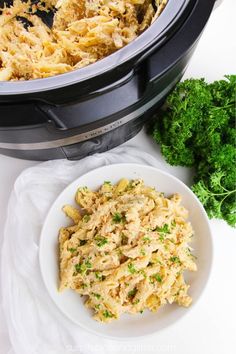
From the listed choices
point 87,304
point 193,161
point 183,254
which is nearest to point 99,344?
point 87,304

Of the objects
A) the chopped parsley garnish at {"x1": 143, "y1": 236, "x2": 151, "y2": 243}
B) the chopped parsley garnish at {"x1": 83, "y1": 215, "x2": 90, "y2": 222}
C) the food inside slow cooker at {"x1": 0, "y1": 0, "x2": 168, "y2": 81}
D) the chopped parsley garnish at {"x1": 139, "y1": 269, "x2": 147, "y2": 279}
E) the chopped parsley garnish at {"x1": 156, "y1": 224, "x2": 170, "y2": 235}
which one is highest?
A: the food inside slow cooker at {"x1": 0, "y1": 0, "x2": 168, "y2": 81}

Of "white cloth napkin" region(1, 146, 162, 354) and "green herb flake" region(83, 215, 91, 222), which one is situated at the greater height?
"green herb flake" region(83, 215, 91, 222)

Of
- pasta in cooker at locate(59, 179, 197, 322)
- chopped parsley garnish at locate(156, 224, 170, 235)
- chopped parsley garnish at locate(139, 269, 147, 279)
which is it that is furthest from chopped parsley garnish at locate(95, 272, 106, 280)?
chopped parsley garnish at locate(156, 224, 170, 235)

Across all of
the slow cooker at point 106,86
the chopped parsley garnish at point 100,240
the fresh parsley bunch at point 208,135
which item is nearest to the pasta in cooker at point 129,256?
the chopped parsley garnish at point 100,240

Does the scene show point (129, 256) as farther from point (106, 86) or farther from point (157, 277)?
point (106, 86)

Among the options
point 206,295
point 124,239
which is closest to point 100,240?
point 124,239

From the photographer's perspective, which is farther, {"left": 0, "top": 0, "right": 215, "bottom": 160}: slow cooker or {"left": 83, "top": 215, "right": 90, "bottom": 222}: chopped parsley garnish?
{"left": 83, "top": 215, "right": 90, "bottom": 222}: chopped parsley garnish

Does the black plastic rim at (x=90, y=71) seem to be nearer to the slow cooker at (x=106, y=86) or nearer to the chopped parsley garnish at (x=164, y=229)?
the slow cooker at (x=106, y=86)

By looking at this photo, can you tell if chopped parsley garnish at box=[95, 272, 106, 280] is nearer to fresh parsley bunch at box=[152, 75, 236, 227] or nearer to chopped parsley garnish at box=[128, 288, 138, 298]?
chopped parsley garnish at box=[128, 288, 138, 298]
